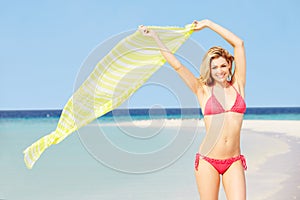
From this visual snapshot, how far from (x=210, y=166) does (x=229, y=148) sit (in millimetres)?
212

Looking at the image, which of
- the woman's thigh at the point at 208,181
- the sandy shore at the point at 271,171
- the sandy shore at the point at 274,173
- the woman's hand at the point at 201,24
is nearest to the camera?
the woman's thigh at the point at 208,181

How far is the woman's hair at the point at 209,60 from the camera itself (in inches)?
168

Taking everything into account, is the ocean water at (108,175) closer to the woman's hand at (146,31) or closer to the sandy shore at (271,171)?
the sandy shore at (271,171)

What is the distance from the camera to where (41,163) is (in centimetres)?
1226

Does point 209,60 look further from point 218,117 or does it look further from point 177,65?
point 218,117

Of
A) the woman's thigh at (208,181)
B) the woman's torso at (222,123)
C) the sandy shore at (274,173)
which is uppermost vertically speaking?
the woman's torso at (222,123)

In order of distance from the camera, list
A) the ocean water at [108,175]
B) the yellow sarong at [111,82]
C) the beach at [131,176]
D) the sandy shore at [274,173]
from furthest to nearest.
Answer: the sandy shore at [274,173] < the beach at [131,176] < the ocean water at [108,175] < the yellow sarong at [111,82]

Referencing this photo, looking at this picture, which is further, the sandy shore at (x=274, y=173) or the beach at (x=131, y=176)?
the sandy shore at (x=274, y=173)

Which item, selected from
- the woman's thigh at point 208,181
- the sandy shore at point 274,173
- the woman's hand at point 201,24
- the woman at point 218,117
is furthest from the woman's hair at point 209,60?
the sandy shore at point 274,173

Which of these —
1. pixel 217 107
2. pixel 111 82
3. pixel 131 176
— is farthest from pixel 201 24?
pixel 131 176

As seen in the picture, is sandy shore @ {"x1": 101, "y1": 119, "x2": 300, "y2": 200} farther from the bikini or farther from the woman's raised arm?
the woman's raised arm

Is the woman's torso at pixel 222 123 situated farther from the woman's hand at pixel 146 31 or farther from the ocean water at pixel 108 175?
the woman's hand at pixel 146 31

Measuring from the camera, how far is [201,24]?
4.48m

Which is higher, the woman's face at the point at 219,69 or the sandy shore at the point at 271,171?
the woman's face at the point at 219,69
